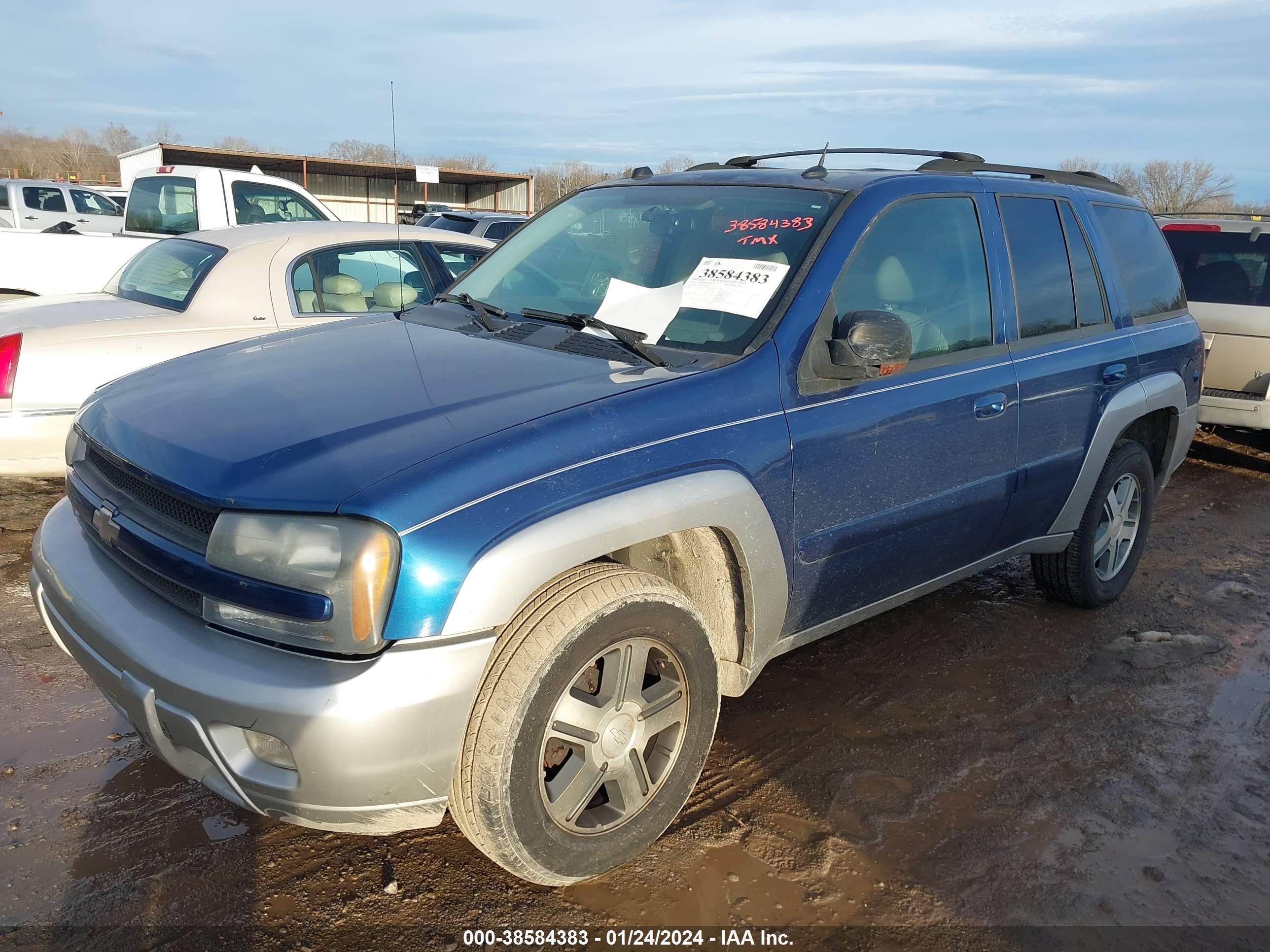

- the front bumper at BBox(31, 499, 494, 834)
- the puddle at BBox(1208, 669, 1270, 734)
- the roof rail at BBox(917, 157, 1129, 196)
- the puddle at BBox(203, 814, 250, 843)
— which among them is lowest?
the puddle at BBox(1208, 669, 1270, 734)

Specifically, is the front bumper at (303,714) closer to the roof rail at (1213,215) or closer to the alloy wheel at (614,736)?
the alloy wheel at (614,736)

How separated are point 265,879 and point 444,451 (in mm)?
1287

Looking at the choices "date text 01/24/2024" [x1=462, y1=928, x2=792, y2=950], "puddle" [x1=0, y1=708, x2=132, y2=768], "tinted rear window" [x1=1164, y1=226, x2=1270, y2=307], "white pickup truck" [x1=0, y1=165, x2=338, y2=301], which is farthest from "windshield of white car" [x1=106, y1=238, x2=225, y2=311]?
"tinted rear window" [x1=1164, y1=226, x2=1270, y2=307]

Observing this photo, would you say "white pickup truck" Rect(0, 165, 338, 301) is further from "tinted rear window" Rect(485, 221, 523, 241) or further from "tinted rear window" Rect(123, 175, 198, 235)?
"tinted rear window" Rect(485, 221, 523, 241)

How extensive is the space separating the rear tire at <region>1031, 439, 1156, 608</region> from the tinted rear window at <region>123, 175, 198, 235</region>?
26.8 ft

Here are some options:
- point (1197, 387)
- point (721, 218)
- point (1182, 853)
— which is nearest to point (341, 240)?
point (721, 218)

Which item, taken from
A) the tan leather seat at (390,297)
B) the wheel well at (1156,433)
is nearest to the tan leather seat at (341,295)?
the tan leather seat at (390,297)

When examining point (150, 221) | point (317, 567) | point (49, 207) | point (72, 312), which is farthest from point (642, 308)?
point (49, 207)

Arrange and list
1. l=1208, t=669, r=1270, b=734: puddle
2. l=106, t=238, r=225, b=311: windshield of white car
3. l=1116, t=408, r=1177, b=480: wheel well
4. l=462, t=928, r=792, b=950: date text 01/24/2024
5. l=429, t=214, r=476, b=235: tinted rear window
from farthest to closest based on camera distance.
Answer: l=429, t=214, r=476, b=235: tinted rear window < l=106, t=238, r=225, b=311: windshield of white car < l=1116, t=408, r=1177, b=480: wheel well < l=1208, t=669, r=1270, b=734: puddle < l=462, t=928, r=792, b=950: date text 01/24/2024

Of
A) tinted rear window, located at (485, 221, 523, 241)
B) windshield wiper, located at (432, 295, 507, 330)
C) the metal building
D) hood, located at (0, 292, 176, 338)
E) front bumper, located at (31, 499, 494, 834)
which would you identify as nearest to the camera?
front bumper, located at (31, 499, 494, 834)

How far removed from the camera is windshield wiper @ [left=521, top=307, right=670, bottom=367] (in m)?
2.68

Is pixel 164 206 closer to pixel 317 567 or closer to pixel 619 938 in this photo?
pixel 317 567

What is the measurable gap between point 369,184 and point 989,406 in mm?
39546

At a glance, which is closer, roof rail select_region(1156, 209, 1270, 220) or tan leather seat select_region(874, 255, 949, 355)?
tan leather seat select_region(874, 255, 949, 355)
